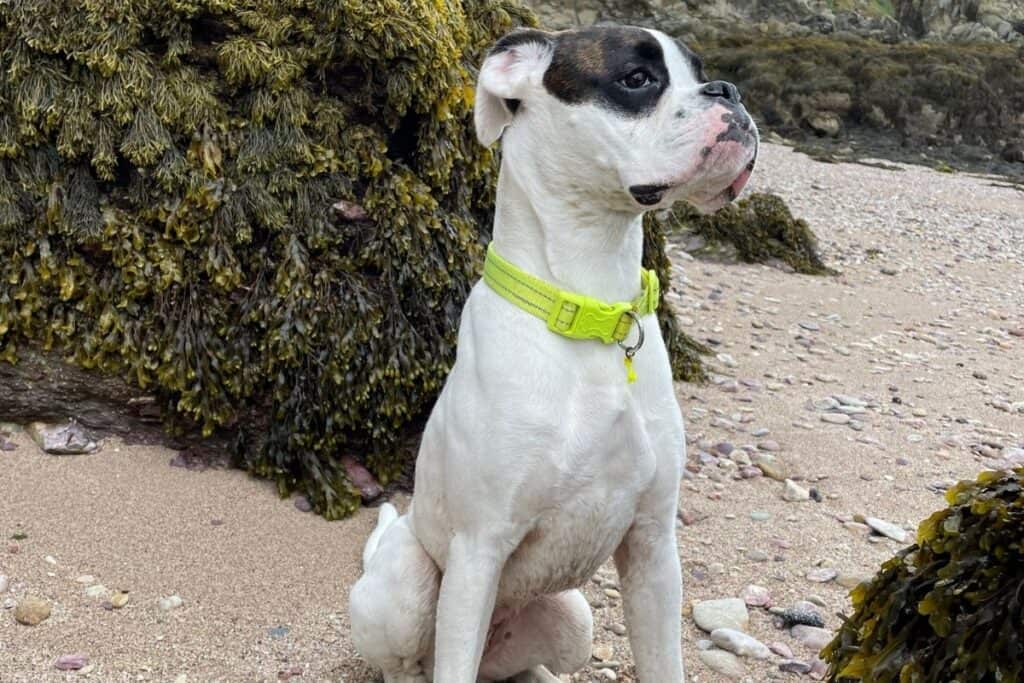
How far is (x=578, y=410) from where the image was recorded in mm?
2883

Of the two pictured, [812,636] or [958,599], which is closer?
[958,599]

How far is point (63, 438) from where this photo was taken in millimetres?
5102

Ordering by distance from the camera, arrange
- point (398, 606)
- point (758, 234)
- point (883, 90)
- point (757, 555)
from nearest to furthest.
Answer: point (398, 606) → point (757, 555) → point (758, 234) → point (883, 90)

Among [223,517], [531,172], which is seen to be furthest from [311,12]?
[531,172]

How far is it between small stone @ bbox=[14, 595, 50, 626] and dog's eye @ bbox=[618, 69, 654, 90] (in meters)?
2.98

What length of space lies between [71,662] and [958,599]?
3.00m

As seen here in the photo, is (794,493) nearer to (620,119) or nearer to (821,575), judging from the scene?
(821,575)

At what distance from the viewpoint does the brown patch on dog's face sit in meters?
2.80

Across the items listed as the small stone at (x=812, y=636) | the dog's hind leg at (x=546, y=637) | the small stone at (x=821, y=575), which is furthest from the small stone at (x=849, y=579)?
the dog's hind leg at (x=546, y=637)

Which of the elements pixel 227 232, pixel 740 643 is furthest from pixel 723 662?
pixel 227 232

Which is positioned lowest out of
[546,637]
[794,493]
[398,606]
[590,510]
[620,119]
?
[794,493]

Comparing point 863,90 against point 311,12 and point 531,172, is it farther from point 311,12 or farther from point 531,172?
point 531,172

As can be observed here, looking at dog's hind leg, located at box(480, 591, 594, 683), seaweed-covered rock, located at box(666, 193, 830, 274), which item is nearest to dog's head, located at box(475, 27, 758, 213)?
dog's hind leg, located at box(480, 591, 594, 683)

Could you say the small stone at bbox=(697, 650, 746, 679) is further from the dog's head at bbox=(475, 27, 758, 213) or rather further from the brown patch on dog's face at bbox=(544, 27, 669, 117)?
the brown patch on dog's face at bbox=(544, 27, 669, 117)
